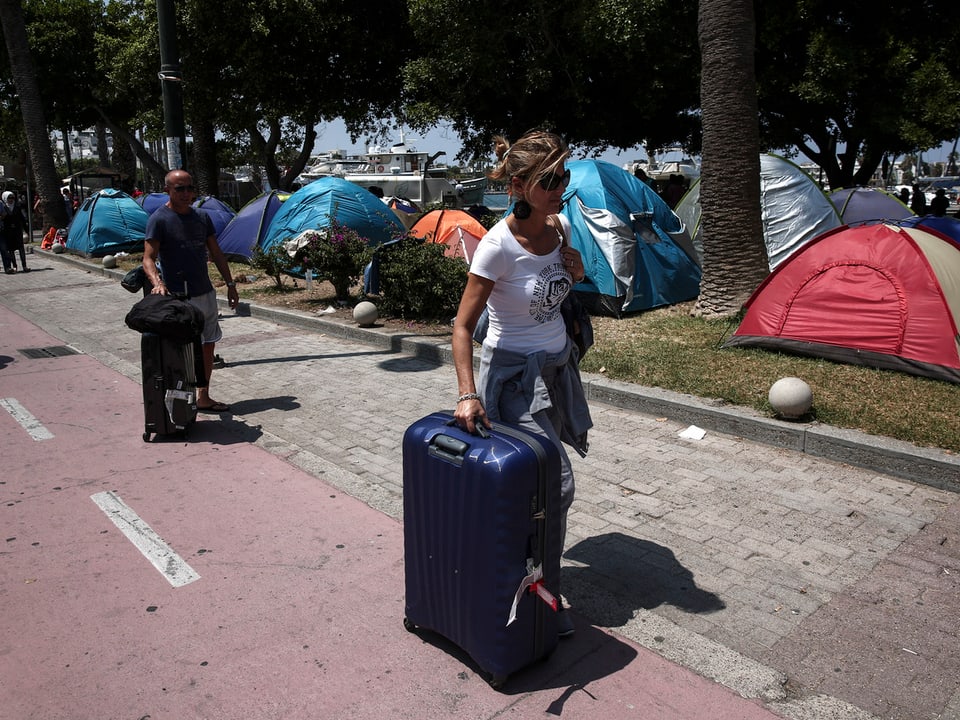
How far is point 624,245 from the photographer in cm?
981

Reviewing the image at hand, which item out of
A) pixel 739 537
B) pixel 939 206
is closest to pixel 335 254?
pixel 739 537

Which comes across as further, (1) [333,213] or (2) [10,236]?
(2) [10,236]

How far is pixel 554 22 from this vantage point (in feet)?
59.0

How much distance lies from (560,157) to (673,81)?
16.8 metres

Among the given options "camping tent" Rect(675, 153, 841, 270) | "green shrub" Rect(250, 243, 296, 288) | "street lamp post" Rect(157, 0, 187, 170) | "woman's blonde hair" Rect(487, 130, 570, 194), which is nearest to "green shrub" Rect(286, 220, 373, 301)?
"green shrub" Rect(250, 243, 296, 288)

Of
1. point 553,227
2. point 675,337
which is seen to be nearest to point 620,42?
point 675,337

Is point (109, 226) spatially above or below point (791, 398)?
above

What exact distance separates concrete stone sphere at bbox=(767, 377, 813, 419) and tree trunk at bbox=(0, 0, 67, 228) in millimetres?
23114

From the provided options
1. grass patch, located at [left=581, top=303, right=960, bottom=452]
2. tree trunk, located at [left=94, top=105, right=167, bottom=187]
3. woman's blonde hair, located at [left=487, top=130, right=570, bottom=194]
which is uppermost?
tree trunk, located at [left=94, top=105, right=167, bottom=187]

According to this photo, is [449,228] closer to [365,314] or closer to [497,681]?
[365,314]

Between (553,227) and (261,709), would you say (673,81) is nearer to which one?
(553,227)

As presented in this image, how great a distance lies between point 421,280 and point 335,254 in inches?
68.4

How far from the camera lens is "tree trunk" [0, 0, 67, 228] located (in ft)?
70.7

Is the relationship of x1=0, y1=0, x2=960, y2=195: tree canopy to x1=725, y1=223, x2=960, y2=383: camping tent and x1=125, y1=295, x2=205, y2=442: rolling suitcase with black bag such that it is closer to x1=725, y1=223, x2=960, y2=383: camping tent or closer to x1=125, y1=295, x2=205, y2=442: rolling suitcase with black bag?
x1=725, y1=223, x2=960, y2=383: camping tent
